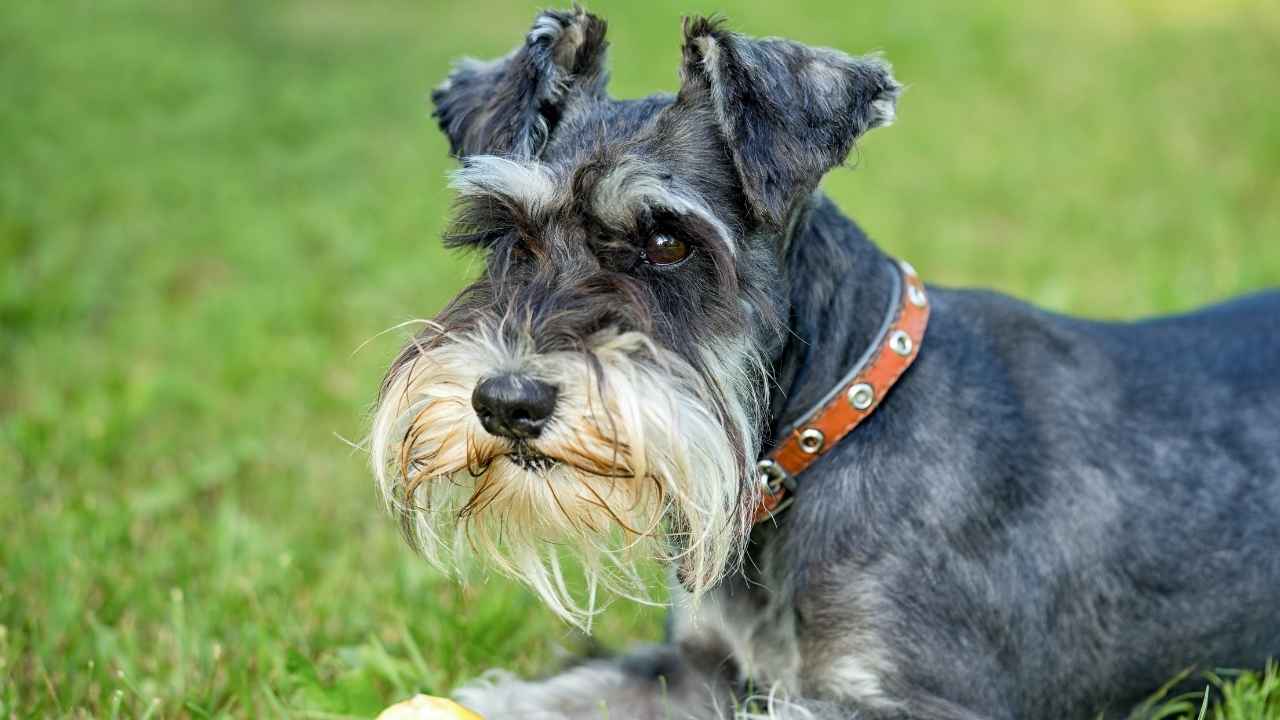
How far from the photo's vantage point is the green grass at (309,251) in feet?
13.0

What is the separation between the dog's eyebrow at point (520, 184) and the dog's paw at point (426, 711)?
1.16 m

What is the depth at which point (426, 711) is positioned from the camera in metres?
2.81

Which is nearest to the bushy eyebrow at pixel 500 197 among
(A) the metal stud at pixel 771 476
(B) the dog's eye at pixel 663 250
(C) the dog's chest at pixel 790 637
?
(B) the dog's eye at pixel 663 250

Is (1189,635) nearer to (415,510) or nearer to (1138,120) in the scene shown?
(415,510)

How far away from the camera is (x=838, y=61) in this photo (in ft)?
10.5

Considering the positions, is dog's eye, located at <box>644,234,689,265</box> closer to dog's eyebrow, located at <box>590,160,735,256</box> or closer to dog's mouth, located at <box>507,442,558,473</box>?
dog's eyebrow, located at <box>590,160,735,256</box>

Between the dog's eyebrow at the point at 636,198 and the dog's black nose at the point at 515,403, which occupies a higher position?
the dog's eyebrow at the point at 636,198

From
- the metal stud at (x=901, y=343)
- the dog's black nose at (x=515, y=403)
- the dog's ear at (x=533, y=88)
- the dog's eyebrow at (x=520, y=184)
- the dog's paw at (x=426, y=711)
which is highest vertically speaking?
the dog's ear at (x=533, y=88)

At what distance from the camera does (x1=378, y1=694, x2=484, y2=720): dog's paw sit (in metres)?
2.81

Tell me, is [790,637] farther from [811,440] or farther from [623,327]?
[623,327]

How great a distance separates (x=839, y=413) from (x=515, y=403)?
98 cm

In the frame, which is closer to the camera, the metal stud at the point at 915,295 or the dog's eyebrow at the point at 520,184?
the dog's eyebrow at the point at 520,184

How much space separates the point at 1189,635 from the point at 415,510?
2.13 m

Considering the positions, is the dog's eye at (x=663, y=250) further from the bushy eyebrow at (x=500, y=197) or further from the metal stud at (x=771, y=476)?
the metal stud at (x=771, y=476)
